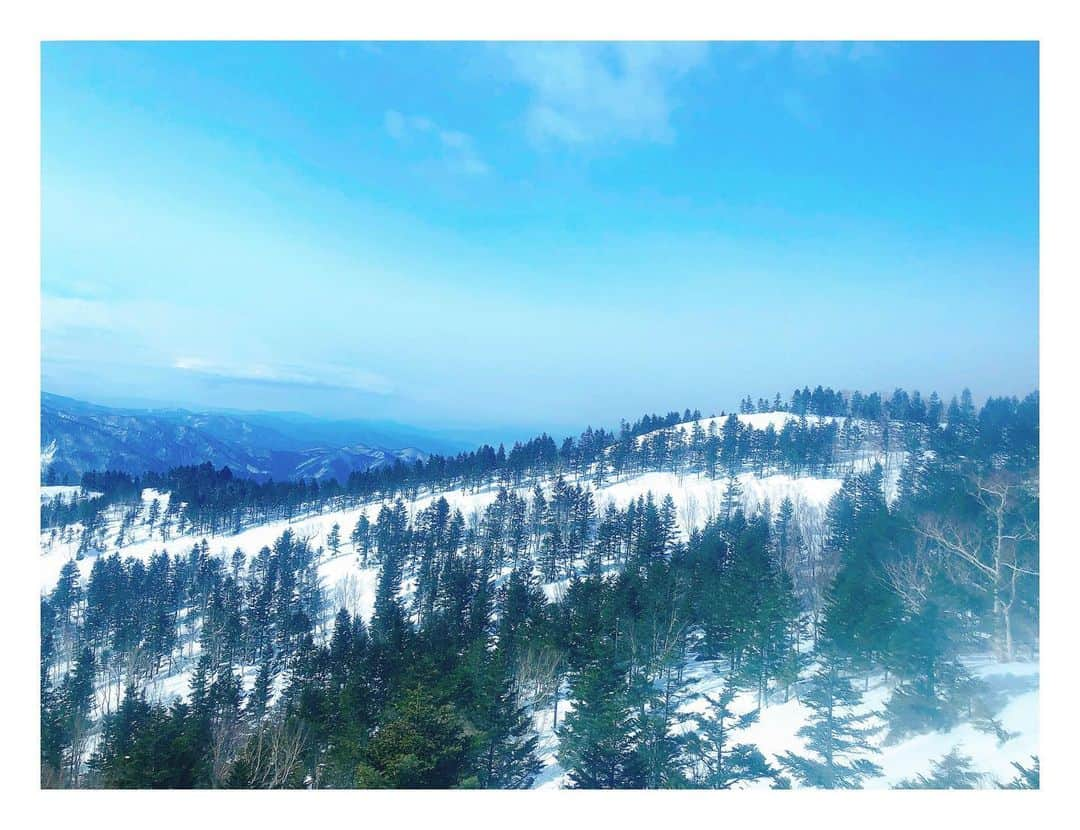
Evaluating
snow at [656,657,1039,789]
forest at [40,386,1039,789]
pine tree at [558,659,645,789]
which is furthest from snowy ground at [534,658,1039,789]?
pine tree at [558,659,645,789]

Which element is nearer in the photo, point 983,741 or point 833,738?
point 983,741

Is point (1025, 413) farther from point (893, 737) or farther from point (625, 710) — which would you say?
point (625, 710)

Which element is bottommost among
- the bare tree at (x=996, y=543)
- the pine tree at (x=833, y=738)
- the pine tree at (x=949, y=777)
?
the pine tree at (x=833, y=738)

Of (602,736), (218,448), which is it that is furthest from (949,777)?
(218,448)

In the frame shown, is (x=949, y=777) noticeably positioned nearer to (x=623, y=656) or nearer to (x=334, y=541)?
(x=623, y=656)

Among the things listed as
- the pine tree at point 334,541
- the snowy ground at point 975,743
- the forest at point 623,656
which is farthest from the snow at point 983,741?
the pine tree at point 334,541

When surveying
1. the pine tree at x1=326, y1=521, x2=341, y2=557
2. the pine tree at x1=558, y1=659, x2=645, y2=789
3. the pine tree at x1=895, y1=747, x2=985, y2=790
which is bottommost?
the pine tree at x1=326, y1=521, x2=341, y2=557

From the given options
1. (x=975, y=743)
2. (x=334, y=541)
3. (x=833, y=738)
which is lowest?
(x=334, y=541)

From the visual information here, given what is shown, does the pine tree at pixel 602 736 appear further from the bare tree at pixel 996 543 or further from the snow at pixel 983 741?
the bare tree at pixel 996 543

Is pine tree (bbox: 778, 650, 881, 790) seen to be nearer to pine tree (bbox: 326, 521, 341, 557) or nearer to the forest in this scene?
the forest

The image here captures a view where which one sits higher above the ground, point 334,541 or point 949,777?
point 949,777

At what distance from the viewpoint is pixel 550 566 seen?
1139 inches
